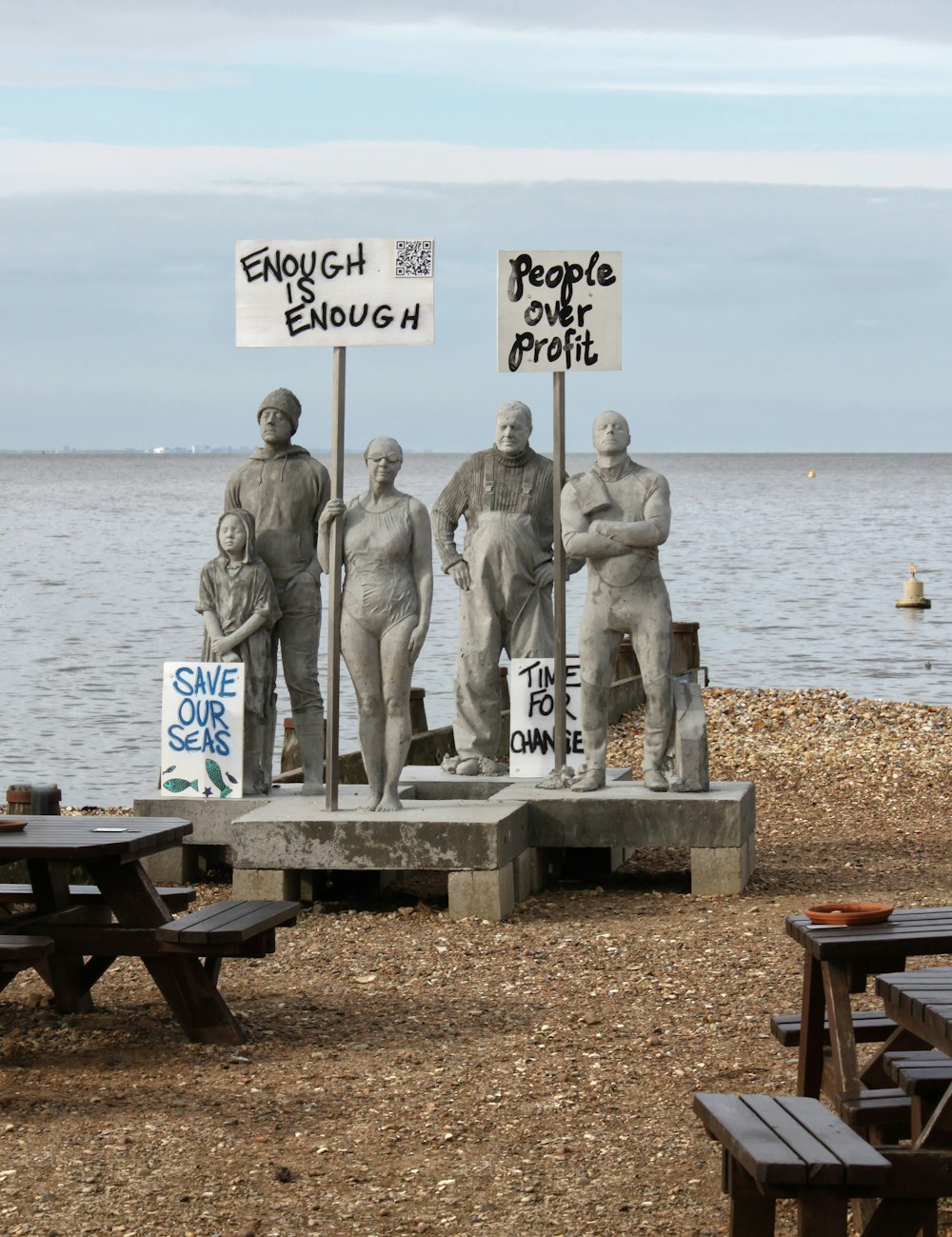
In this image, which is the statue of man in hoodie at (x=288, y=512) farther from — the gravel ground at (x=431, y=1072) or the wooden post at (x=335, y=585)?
the gravel ground at (x=431, y=1072)

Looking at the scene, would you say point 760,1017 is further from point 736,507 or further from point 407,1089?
point 736,507

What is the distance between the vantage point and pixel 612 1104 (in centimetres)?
607

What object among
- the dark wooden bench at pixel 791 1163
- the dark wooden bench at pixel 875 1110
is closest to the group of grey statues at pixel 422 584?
the dark wooden bench at pixel 875 1110

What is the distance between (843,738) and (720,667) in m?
10.1

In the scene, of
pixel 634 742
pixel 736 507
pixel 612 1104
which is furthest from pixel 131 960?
pixel 736 507

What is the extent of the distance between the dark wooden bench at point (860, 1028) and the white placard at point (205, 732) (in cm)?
471

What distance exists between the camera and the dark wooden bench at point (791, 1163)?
397 cm

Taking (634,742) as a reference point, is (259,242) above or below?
above

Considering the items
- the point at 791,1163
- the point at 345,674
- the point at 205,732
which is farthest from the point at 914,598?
the point at 791,1163

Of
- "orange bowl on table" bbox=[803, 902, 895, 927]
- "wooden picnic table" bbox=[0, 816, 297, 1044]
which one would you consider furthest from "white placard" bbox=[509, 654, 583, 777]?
"orange bowl on table" bbox=[803, 902, 895, 927]

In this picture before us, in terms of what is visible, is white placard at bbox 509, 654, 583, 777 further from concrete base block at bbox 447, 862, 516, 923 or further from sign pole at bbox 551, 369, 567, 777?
concrete base block at bbox 447, 862, 516, 923

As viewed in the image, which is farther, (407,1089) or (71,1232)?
(407,1089)

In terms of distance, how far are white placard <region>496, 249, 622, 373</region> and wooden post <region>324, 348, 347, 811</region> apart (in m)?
1.04

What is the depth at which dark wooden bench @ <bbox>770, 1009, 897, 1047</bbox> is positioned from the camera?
552 centimetres
